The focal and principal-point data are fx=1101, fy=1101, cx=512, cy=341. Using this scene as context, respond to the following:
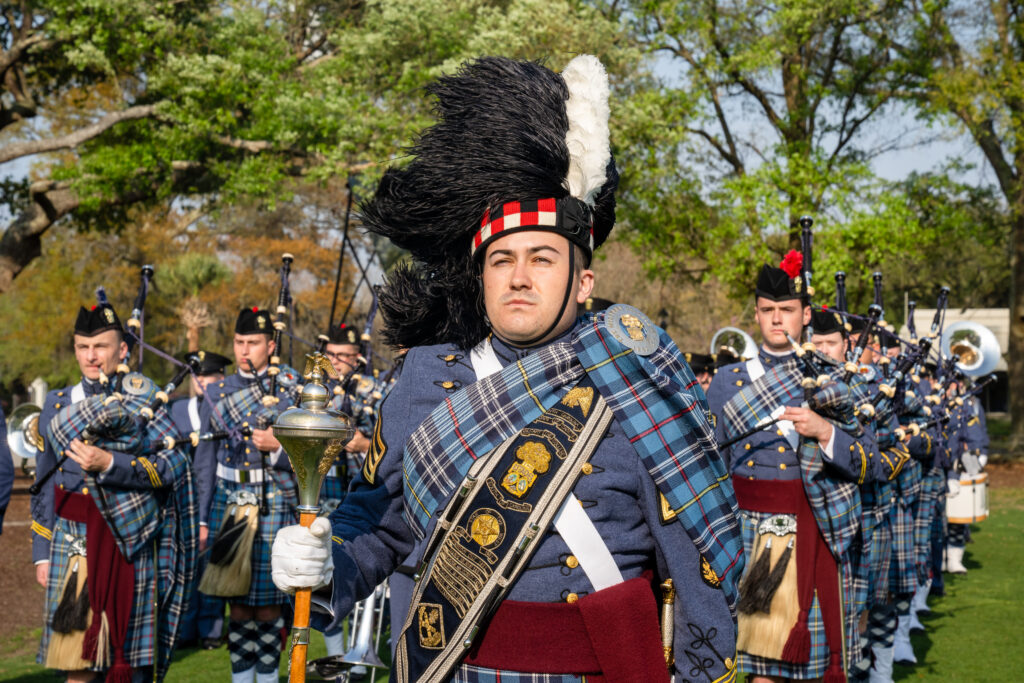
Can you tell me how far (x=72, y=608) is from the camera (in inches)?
210

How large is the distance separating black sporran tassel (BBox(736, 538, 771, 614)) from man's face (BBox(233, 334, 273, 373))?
3517mm

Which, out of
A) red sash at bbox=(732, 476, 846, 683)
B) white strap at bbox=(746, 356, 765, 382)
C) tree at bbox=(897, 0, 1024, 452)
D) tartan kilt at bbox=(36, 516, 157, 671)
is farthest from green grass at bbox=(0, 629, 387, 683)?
tree at bbox=(897, 0, 1024, 452)

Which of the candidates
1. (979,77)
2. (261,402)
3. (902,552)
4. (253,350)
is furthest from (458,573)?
(979,77)

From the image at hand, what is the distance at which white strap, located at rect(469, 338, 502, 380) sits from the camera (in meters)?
2.67

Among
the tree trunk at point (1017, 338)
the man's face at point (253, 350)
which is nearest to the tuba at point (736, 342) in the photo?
the man's face at point (253, 350)

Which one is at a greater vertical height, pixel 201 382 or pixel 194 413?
pixel 201 382

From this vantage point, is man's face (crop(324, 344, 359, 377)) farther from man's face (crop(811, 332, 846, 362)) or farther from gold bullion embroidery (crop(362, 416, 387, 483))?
gold bullion embroidery (crop(362, 416, 387, 483))

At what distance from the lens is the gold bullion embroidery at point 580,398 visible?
2561 millimetres

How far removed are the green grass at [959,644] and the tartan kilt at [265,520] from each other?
2.64 feet

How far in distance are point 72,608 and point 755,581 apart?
130 inches

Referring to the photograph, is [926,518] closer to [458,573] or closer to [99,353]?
[99,353]

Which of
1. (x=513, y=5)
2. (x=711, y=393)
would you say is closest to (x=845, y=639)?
(x=711, y=393)

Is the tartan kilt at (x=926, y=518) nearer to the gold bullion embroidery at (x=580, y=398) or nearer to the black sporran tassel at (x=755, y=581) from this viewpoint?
the black sporran tassel at (x=755, y=581)

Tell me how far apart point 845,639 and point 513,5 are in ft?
37.1
